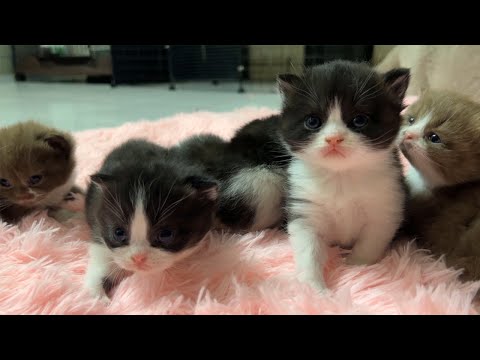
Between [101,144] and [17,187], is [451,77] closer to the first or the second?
[101,144]

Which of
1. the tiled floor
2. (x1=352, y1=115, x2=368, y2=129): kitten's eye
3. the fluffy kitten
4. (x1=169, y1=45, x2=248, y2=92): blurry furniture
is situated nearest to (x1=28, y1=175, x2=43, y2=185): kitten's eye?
(x1=352, y1=115, x2=368, y2=129): kitten's eye

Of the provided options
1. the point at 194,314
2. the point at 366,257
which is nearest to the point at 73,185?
the point at 194,314

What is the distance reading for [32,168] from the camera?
1616mm

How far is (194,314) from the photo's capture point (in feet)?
3.31

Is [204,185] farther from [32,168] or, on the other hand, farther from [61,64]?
[61,64]

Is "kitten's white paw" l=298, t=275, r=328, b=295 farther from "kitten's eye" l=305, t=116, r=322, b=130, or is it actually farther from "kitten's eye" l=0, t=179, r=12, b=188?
"kitten's eye" l=0, t=179, r=12, b=188

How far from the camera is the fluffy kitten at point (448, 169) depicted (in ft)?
4.10

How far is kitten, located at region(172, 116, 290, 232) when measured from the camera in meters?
1.48

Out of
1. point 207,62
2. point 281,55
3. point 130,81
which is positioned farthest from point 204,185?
point 130,81

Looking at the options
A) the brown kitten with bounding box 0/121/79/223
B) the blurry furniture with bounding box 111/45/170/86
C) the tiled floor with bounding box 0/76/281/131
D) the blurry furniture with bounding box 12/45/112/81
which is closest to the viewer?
the brown kitten with bounding box 0/121/79/223

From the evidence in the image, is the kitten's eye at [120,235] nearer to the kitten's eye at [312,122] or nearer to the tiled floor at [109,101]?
the kitten's eye at [312,122]

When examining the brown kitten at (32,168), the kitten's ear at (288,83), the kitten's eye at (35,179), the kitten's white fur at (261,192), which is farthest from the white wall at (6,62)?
the kitten's ear at (288,83)

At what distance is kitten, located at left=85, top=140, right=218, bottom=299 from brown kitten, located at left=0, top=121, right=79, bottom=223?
43cm
